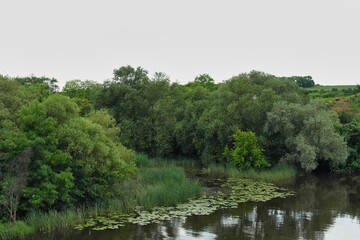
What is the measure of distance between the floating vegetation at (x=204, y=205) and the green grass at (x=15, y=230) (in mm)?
2535

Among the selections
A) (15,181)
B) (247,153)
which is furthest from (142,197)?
(247,153)

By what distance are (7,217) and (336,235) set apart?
17.5 metres

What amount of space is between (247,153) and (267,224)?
14361 millimetres

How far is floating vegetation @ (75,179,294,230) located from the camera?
2302cm

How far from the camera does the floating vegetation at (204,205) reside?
23.0m

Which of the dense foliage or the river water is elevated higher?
the dense foliage

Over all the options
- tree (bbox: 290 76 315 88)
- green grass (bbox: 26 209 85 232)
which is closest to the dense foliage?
green grass (bbox: 26 209 85 232)

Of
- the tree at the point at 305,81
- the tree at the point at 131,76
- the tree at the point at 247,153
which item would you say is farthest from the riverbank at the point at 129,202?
the tree at the point at 305,81

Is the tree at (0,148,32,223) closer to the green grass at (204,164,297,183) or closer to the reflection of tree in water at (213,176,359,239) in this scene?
the reflection of tree in water at (213,176,359,239)

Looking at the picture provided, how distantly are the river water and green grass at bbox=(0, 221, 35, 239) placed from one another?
0.75 meters

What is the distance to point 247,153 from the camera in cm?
3819

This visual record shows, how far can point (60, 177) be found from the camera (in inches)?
826

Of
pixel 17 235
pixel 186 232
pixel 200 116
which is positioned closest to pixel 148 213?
pixel 186 232

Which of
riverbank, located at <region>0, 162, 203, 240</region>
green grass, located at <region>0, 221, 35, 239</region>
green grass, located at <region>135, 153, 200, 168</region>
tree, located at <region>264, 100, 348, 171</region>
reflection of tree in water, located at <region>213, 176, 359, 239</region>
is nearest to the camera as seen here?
green grass, located at <region>0, 221, 35, 239</region>
